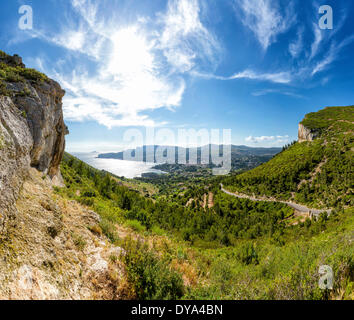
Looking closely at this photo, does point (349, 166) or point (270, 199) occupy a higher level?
point (349, 166)

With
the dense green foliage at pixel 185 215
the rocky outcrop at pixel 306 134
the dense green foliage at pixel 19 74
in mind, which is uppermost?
the rocky outcrop at pixel 306 134

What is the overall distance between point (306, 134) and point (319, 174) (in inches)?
1382

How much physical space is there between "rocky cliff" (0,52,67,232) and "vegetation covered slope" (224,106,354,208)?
139 ft

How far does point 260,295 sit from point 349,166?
53764 millimetres

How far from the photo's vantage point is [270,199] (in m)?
46.5

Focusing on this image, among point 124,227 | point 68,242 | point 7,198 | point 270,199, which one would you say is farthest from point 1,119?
point 270,199

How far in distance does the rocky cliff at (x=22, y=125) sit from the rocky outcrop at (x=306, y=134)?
8450 cm

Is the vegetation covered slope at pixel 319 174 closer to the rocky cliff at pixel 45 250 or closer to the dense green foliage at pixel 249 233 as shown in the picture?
the dense green foliage at pixel 249 233

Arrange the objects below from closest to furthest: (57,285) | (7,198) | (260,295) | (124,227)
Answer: (57,285), (260,295), (7,198), (124,227)

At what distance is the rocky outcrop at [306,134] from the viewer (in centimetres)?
6483
